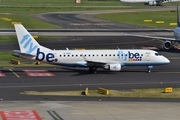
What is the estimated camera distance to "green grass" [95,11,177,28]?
14680 centimetres

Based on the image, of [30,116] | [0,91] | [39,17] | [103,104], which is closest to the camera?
[30,116]

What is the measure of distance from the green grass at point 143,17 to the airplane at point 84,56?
69.1 metres

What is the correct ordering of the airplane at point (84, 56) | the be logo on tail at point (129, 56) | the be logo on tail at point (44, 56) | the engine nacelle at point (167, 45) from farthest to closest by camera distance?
1. the engine nacelle at point (167, 45)
2. the be logo on tail at point (129, 56)
3. the be logo on tail at point (44, 56)
4. the airplane at point (84, 56)

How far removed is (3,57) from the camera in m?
87.1

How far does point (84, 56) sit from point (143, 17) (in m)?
93.3

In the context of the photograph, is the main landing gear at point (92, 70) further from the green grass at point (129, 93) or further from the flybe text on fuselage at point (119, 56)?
the green grass at point (129, 93)

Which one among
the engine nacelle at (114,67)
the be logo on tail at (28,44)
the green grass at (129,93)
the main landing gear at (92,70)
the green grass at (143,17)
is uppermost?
the green grass at (143,17)

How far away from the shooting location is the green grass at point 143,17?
147m

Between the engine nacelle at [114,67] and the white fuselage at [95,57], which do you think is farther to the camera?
the white fuselage at [95,57]

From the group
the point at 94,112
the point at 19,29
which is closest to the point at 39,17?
the point at 19,29

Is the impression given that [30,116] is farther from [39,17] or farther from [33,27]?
[39,17]

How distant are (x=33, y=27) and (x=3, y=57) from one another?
1917 inches

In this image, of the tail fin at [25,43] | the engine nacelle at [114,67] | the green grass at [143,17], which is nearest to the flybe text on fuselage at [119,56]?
the tail fin at [25,43]

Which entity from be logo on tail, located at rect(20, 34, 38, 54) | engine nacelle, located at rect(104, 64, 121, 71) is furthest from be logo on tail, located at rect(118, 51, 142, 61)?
be logo on tail, located at rect(20, 34, 38, 54)
